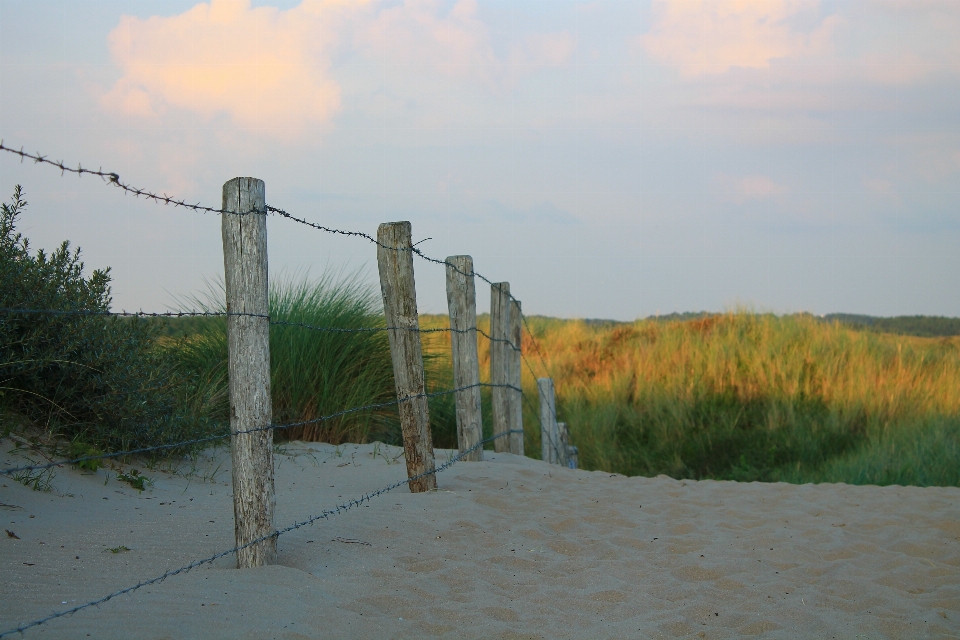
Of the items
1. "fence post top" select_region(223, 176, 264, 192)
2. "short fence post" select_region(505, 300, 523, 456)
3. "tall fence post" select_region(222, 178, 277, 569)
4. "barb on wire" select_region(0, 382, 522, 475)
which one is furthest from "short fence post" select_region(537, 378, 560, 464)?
"fence post top" select_region(223, 176, 264, 192)

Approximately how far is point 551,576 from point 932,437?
6542 mm

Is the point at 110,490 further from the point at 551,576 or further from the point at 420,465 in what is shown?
the point at 551,576

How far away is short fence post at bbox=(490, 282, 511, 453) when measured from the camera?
→ 7203mm

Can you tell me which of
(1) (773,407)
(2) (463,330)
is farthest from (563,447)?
(1) (773,407)

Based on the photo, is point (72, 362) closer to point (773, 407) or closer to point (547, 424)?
point (547, 424)

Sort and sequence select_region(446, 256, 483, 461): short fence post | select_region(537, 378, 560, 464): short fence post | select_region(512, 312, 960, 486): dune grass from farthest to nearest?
select_region(512, 312, 960, 486): dune grass → select_region(537, 378, 560, 464): short fence post → select_region(446, 256, 483, 461): short fence post

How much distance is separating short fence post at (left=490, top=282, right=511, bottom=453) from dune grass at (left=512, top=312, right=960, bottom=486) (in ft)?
10.4

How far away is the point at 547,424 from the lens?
824 centimetres

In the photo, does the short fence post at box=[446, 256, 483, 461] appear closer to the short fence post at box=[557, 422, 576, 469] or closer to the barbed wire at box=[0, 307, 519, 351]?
the barbed wire at box=[0, 307, 519, 351]

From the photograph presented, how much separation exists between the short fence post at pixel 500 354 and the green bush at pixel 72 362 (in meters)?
2.66

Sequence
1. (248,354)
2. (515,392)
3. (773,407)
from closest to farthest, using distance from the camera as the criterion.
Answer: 1. (248,354)
2. (515,392)
3. (773,407)

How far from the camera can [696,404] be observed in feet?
36.4

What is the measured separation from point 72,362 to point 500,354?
345 centimetres

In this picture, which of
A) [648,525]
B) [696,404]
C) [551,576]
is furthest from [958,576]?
[696,404]
